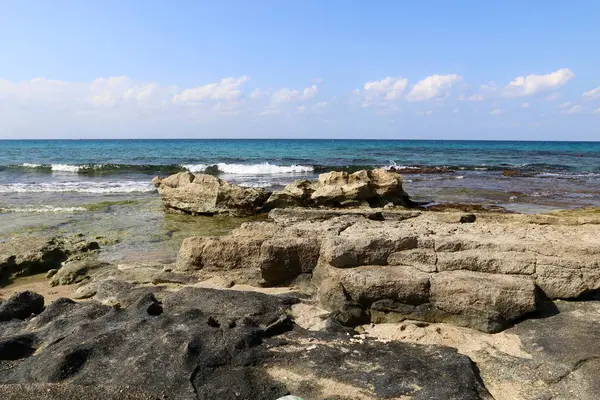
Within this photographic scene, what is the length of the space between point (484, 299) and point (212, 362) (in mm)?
2640

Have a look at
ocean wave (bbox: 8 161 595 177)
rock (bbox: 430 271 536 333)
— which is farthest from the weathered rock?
ocean wave (bbox: 8 161 595 177)

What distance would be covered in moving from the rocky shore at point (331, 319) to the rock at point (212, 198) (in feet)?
21.4

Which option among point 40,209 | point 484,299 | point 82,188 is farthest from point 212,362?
point 82,188

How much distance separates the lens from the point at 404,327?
15.3 feet

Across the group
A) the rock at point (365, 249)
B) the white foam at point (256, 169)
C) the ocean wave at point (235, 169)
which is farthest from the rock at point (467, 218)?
the white foam at point (256, 169)

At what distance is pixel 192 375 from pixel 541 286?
3.65 m

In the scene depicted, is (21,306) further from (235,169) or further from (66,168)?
(66,168)

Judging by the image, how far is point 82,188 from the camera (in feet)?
66.2

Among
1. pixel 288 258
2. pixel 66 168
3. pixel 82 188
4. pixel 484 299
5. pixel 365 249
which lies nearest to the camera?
pixel 484 299

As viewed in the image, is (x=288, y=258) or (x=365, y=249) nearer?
(x=365, y=249)

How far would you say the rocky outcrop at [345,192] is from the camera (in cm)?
1373

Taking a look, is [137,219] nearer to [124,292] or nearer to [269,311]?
[124,292]

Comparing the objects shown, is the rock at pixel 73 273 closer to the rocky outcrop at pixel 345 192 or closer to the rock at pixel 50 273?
the rock at pixel 50 273

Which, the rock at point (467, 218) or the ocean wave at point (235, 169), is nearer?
the rock at point (467, 218)
